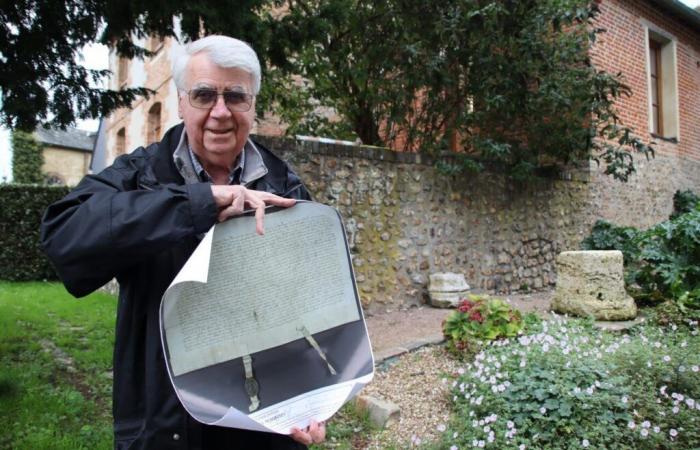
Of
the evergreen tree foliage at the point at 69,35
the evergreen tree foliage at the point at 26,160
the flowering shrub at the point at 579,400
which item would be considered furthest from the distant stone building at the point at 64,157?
the flowering shrub at the point at 579,400

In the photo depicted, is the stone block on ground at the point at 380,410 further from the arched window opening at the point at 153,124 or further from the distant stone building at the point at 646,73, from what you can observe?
the arched window opening at the point at 153,124

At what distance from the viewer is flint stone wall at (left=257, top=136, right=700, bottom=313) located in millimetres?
6062

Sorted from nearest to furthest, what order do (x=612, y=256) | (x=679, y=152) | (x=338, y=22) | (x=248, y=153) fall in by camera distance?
(x=248, y=153) → (x=338, y=22) → (x=612, y=256) → (x=679, y=152)

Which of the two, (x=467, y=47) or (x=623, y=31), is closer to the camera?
(x=467, y=47)

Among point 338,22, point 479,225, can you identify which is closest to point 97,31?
point 338,22

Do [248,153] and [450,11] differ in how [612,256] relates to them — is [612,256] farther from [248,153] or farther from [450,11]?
[248,153]

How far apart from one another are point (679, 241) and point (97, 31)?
5.94 meters

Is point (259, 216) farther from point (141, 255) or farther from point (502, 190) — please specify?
point (502, 190)

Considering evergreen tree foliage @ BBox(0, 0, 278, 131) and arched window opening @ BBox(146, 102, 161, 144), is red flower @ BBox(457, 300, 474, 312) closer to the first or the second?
evergreen tree foliage @ BBox(0, 0, 278, 131)

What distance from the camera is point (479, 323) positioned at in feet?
13.8

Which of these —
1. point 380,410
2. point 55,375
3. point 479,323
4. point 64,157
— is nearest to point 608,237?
point 479,323

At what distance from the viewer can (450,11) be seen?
21.9 feet

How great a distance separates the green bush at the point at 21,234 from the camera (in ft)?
33.0

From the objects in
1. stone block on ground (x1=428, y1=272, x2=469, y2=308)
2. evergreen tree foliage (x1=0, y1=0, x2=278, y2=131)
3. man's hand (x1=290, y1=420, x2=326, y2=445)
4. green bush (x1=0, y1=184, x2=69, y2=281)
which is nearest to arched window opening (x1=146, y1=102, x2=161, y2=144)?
green bush (x1=0, y1=184, x2=69, y2=281)
